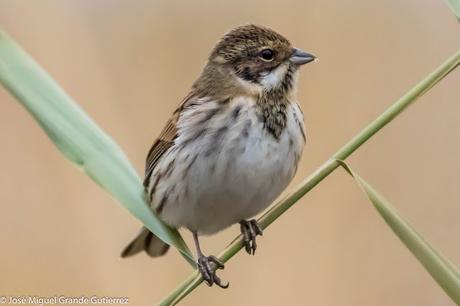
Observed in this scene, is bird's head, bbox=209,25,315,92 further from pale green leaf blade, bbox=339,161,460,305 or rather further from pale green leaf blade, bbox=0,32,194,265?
pale green leaf blade, bbox=339,161,460,305

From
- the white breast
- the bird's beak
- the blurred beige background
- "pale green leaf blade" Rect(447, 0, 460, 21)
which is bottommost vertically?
the blurred beige background

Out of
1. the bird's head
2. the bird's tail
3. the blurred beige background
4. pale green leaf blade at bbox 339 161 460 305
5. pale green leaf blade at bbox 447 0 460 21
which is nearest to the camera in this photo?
pale green leaf blade at bbox 339 161 460 305

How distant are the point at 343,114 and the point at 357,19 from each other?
1.69 feet

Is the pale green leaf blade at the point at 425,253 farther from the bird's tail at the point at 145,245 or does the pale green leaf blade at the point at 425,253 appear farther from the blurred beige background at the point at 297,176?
the blurred beige background at the point at 297,176

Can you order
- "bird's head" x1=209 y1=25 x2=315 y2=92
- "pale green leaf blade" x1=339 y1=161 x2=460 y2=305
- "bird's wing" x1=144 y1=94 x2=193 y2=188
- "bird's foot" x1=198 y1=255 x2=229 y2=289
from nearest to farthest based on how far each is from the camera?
"pale green leaf blade" x1=339 y1=161 x2=460 y2=305 → "bird's foot" x1=198 y1=255 x2=229 y2=289 → "bird's head" x1=209 y1=25 x2=315 y2=92 → "bird's wing" x1=144 y1=94 x2=193 y2=188

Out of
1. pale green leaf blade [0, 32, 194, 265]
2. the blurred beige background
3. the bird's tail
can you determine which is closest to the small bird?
the bird's tail

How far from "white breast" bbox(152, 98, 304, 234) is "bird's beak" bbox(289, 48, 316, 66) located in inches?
3.3

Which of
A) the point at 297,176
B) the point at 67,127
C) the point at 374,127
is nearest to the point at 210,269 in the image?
the point at 67,127

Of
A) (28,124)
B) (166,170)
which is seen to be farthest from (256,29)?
(28,124)

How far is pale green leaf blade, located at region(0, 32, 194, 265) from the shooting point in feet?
3.86

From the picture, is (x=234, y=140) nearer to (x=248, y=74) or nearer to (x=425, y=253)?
(x=248, y=74)

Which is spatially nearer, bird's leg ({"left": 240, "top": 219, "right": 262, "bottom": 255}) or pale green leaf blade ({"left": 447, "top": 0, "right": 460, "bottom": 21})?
pale green leaf blade ({"left": 447, "top": 0, "right": 460, "bottom": 21})

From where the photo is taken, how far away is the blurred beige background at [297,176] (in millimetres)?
2668

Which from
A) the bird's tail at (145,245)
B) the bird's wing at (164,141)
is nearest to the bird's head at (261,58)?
the bird's wing at (164,141)
